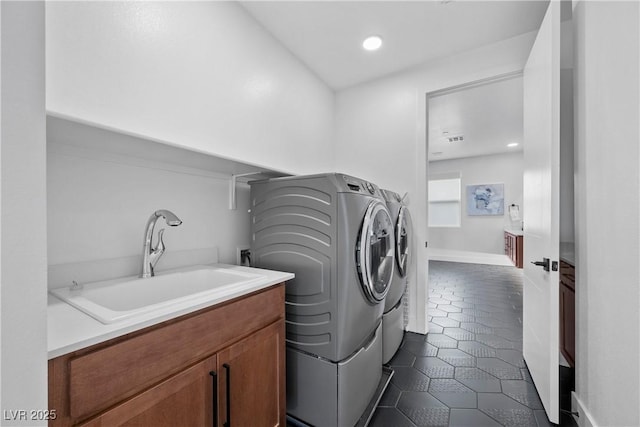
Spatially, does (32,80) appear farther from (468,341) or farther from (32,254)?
(468,341)

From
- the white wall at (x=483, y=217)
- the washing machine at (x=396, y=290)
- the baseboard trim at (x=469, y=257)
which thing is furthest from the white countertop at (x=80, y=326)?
the white wall at (x=483, y=217)

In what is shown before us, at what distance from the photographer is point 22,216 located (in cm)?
45

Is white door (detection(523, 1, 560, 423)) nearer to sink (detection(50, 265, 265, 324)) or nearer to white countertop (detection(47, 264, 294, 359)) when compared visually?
sink (detection(50, 265, 265, 324))

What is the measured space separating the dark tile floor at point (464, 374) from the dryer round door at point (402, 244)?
71 centimetres

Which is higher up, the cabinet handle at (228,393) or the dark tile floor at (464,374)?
the cabinet handle at (228,393)

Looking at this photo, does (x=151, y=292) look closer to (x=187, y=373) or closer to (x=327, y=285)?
(x=187, y=373)

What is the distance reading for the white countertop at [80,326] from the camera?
2.00 ft

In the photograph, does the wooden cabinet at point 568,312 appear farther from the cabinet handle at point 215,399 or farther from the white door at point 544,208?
the cabinet handle at point 215,399

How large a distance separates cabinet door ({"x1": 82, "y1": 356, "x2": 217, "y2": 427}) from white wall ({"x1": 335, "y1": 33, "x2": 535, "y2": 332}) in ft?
6.88

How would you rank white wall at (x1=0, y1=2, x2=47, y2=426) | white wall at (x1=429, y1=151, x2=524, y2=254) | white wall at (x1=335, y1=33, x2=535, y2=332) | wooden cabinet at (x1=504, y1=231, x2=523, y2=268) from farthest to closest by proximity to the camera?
white wall at (x1=429, y1=151, x2=524, y2=254) < wooden cabinet at (x1=504, y1=231, x2=523, y2=268) < white wall at (x1=335, y1=33, x2=535, y2=332) < white wall at (x1=0, y1=2, x2=47, y2=426)

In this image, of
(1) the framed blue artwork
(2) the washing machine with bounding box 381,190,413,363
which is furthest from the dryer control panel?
(1) the framed blue artwork

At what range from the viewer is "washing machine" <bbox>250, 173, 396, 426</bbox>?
53.1 inches

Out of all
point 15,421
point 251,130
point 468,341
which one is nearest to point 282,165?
point 251,130

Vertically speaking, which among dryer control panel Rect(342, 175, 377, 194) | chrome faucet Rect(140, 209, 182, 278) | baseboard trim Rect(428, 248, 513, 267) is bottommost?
baseboard trim Rect(428, 248, 513, 267)
